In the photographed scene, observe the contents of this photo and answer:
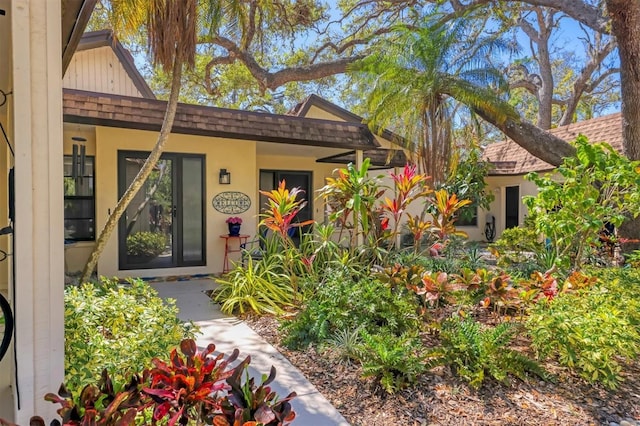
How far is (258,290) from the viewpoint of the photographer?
17.9ft

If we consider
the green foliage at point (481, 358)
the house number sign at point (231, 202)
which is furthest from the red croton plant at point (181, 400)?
the house number sign at point (231, 202)

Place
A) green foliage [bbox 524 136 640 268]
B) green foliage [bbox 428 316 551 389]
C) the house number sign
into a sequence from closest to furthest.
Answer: green foliage [bbox 428 316 551 389]
green foliage [bbox 524 136 640 268]
the house number sign

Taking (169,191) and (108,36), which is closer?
(169,191)

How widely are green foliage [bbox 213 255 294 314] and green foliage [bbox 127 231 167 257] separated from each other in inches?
90.2

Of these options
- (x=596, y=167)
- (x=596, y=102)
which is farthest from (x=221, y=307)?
(x=596, y=102)

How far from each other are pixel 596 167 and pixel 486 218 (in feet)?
35.2

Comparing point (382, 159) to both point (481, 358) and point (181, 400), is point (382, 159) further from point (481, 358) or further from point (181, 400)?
point (181, 400)

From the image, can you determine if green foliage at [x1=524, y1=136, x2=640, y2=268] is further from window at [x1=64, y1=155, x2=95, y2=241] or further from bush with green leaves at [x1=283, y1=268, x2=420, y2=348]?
window at [x1=64, y1=155, x2=95, y2=241]

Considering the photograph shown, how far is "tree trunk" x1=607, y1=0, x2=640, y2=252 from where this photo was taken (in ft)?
23.6

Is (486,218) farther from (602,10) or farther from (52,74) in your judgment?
(52,74)

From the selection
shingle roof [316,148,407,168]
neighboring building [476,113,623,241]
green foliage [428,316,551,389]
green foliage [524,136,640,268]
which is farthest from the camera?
neighboring building [476,113,623,241]

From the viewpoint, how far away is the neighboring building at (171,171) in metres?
6.66

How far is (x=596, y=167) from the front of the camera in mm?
4738

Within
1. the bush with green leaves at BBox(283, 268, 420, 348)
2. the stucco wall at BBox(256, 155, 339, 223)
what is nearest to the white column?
the bush with green leaves at BBox(283, 268, 420, 348)
